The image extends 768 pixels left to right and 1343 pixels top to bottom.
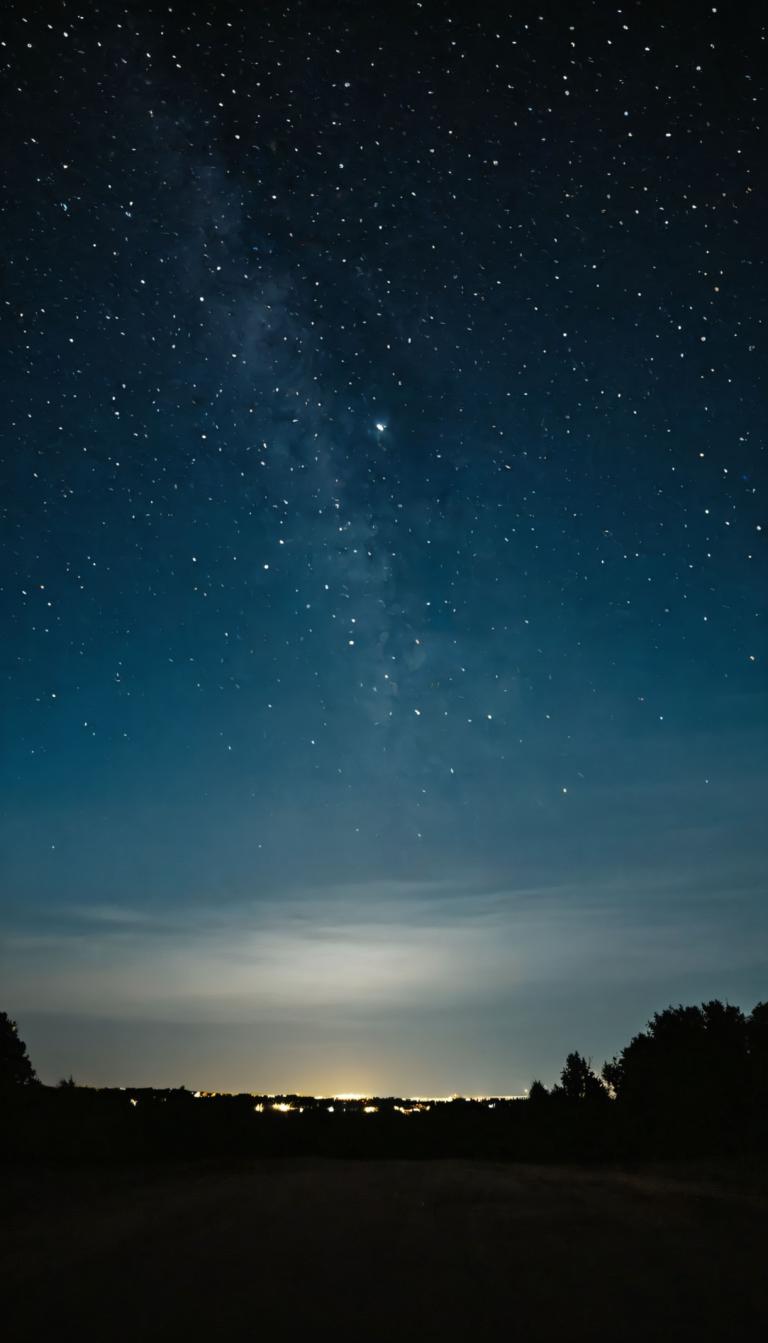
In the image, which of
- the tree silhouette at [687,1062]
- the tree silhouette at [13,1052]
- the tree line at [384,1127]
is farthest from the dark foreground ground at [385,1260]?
the tree silhouette at [13,1052]

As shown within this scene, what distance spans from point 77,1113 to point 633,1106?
1132cm

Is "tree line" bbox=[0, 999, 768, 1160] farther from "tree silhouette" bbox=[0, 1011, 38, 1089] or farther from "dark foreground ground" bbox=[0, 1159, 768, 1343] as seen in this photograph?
"tree silhouette" bbox=[0, 1011, 38, 1089]

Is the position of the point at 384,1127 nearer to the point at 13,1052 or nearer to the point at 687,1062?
the point at 687,1062

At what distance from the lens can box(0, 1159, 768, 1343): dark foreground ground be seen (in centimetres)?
478

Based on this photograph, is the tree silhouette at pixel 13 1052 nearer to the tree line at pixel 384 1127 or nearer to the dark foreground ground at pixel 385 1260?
the tree line at pixel 384 1127

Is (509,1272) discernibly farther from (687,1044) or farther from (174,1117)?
(687,1044)

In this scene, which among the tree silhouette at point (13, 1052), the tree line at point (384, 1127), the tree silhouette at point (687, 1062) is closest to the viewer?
the tree line at point (384, 1127)

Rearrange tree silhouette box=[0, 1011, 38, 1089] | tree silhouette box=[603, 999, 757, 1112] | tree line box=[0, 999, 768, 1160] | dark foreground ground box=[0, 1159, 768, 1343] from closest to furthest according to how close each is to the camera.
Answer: dark foreground ground box=[0, 1159, 768, 1343] < tree line box=[0, 999, 768, 1160] < tree silhouette box=[603, 999, 757, 1112] < tree silhouette box=[0, 1011, 38, 1089]

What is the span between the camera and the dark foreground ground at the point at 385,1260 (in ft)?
15.7

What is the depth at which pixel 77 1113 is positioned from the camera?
46.9 feet

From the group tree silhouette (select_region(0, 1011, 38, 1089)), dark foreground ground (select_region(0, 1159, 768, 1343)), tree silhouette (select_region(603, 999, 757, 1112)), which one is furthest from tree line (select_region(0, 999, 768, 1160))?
tree silhouette (select_region(0, 1011, 38, 1089))

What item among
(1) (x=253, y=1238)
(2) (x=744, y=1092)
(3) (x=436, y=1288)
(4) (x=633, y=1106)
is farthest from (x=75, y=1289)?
(2) (x=744, y=1092)

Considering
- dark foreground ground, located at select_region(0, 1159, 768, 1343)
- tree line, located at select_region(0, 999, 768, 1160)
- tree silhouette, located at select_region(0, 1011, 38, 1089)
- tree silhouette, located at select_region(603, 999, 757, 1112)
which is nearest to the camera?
dark foreground ground, located at select_region(0, 1159, 768, 1343)

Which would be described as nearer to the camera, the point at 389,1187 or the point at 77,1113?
the point at 389,1187
